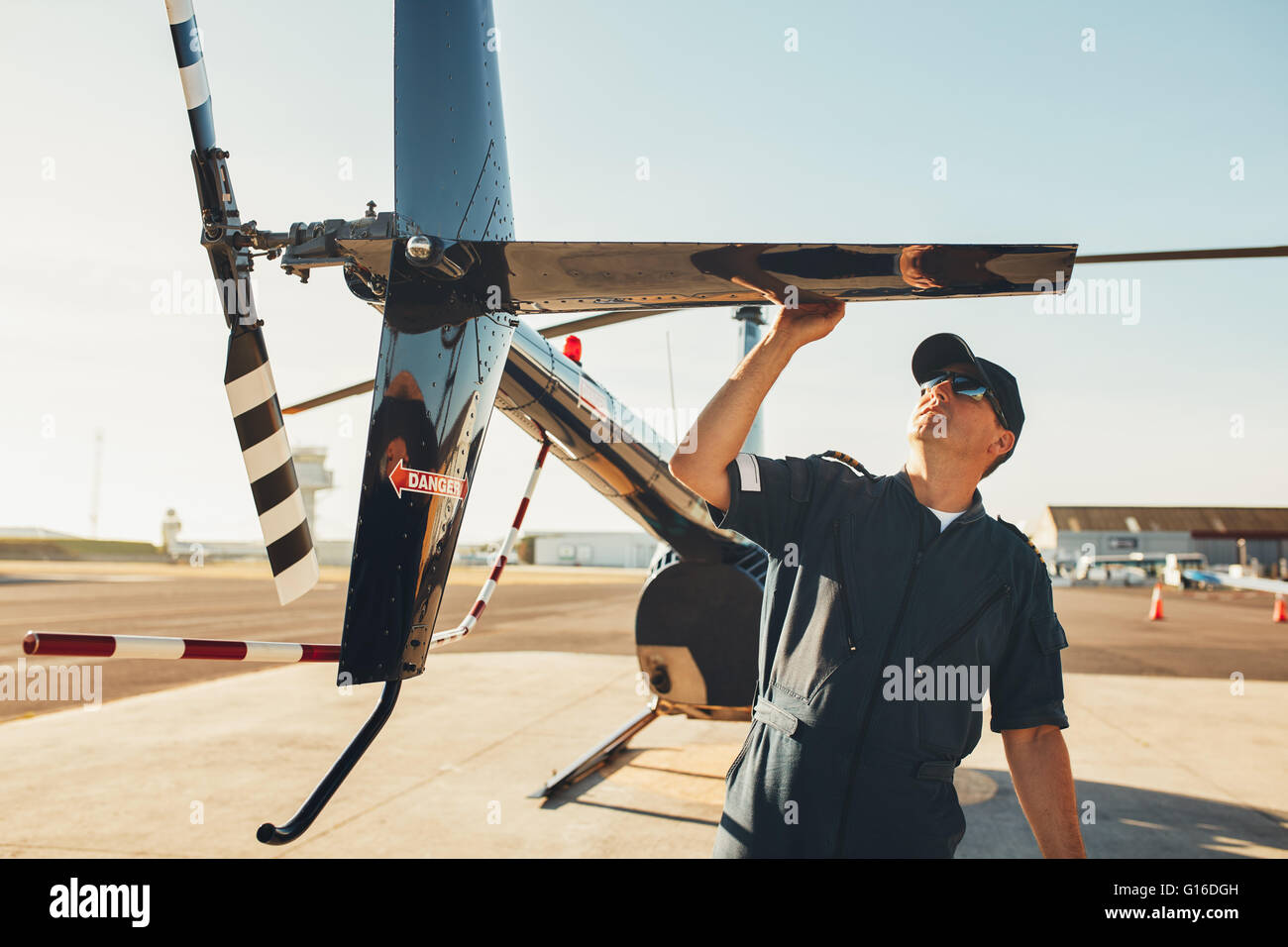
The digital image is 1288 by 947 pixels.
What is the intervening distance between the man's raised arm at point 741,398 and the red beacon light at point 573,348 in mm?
2582

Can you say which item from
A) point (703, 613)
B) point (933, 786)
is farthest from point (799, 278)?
point (703, 613)

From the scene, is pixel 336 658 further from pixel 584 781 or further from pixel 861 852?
pixel 584 781

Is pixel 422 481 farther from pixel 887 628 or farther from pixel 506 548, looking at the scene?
pixel 506 548

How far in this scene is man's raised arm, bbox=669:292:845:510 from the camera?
83.5 inches

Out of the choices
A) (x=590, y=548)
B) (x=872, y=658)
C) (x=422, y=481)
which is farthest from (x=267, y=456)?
(x=590, y=548)

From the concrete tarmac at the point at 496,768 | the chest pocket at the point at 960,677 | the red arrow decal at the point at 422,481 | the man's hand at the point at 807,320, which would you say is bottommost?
the concrete tarmac at the point at 496,768

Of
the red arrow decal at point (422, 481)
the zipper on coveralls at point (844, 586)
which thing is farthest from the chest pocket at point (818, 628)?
the red arrow decal at point (422, 481)

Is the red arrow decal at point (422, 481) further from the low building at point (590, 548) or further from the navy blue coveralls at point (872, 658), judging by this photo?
the low building at point (590, 548)

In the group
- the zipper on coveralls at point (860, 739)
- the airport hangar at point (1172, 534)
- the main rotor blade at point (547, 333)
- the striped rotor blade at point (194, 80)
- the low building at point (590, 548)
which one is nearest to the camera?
the zipper on coveralls at point (860, 739)

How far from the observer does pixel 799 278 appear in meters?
2.19

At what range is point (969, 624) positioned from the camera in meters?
2.21

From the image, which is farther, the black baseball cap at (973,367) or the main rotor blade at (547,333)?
the main rotor blade at (547,333)

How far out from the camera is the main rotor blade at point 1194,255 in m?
2.81

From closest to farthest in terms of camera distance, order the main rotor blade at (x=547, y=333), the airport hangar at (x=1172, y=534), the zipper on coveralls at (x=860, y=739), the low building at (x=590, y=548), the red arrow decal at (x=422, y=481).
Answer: the zipper on coveralls at (x=860, y=739) → the red arrow decal at (x=422, y=481) → the main rotor blade at (x=547, y=333) → the airport hangar at (x=1172, y=534) → the low building at (x=590, y=548)
